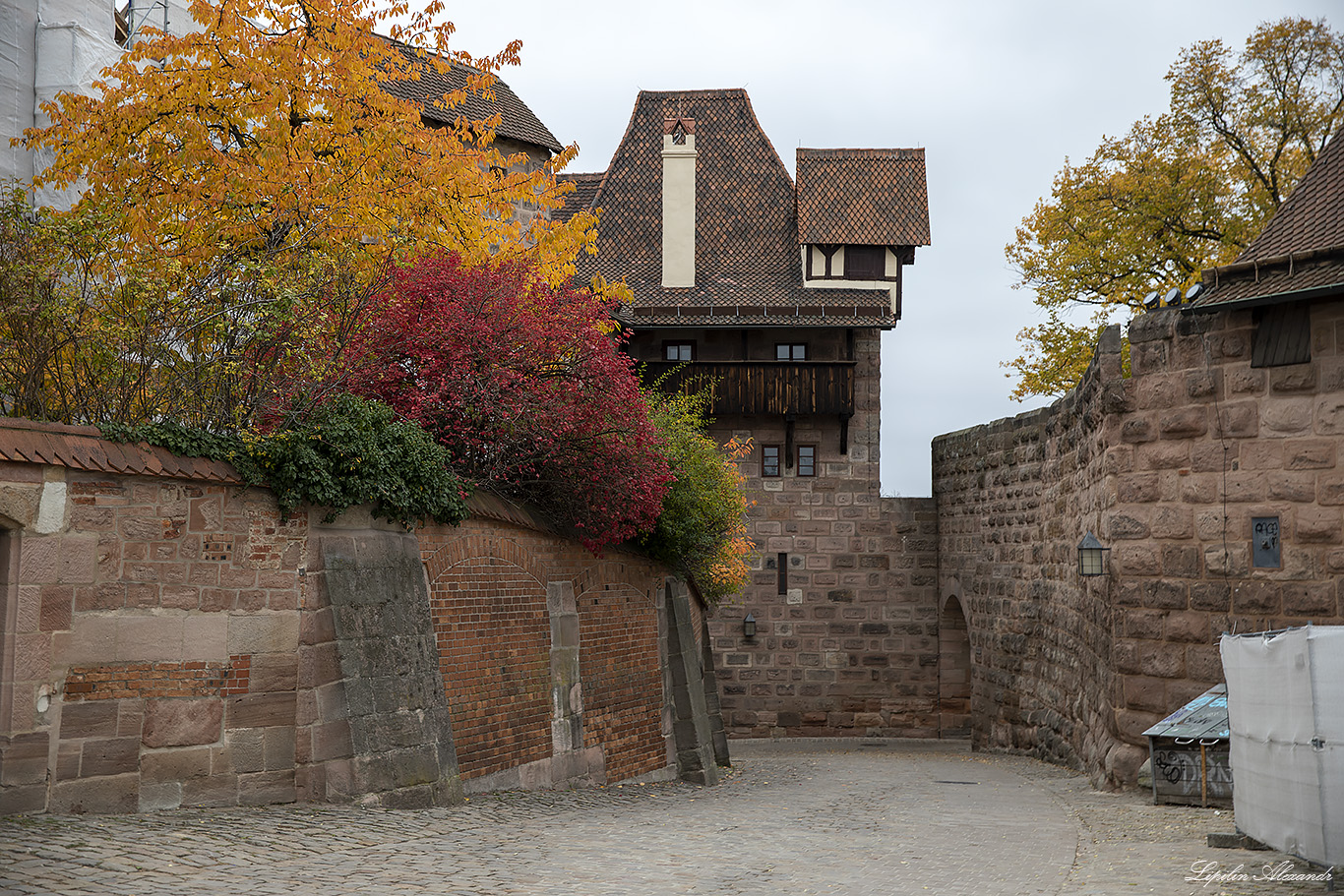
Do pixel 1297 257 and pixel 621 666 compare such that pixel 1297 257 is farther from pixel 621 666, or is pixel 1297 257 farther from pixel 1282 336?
pixel 621 666

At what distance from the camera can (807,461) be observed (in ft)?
84.1

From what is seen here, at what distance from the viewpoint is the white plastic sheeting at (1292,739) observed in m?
6.46

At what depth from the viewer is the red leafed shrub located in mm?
11133

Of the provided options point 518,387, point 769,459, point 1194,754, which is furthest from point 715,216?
point 1194,754

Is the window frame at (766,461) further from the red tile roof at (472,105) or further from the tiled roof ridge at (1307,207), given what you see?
the tiled roof ridge at (1307,207)

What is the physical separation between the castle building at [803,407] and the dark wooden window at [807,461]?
0.08 ft

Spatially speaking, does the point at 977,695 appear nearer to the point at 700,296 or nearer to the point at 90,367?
the point at 700,296

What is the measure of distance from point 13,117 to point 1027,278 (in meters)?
18.9

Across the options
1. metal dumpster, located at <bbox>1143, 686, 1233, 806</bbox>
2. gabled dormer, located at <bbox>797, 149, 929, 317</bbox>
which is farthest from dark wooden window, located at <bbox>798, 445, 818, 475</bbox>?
metal dumpster, located at <bbox>1143, 686, 1233, 806</bbox>

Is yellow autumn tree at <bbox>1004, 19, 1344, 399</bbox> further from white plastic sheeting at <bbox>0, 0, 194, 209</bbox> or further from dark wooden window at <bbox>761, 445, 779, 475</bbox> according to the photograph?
white plastic sheeting at <bbox>0, 0, 194, 209</bbox>

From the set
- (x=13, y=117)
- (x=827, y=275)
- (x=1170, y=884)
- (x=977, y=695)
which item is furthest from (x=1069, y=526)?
(x=13, y=117)

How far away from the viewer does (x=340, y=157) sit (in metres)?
13.6

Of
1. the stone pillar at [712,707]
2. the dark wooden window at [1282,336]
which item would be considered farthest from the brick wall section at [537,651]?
the dark wooden window at [1282,336]

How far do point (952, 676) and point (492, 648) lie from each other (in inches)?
639
